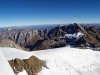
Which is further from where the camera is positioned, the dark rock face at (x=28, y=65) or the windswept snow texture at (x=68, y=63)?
the windswept snow texture at (x=68, y=63)

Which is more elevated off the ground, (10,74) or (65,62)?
(10,74)

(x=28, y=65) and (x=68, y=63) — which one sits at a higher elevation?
(x=28, y=65)

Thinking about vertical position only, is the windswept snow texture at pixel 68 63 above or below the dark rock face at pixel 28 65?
below

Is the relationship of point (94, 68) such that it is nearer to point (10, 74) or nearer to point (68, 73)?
point (68, 73)

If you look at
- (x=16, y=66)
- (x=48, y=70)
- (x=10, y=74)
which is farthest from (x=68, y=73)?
(x=10, y=74)

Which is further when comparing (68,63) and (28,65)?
(68,63)

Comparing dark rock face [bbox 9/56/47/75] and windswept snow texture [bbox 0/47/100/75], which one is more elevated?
dark rock face [bbox 9/56/47/75]

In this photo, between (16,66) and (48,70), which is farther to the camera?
(48,70)

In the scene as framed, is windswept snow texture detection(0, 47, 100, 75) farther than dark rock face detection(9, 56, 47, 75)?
Yes
